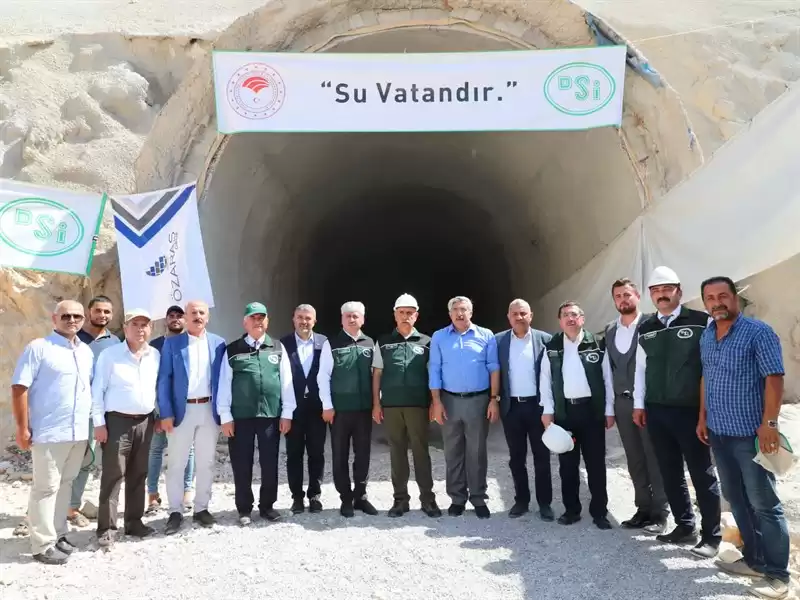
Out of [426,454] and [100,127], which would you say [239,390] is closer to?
[426,454]

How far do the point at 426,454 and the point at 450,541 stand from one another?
76cm

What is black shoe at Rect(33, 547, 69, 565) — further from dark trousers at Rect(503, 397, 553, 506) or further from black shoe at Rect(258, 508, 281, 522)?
dark trousers at Rect(503, 397, 553, 506)

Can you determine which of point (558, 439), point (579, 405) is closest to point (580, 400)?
point (579, 405)

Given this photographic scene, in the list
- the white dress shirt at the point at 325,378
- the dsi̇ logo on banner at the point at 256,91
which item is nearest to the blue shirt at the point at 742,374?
the white dress shirt at the point at 325,378

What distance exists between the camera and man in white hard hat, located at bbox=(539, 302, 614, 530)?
454cm

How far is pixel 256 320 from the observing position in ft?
15.4

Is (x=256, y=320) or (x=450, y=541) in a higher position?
(x=256, y=320)

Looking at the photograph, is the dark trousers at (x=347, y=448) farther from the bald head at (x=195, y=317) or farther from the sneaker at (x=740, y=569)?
the sneaker at (x=740, y=569)

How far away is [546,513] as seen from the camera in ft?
15.3

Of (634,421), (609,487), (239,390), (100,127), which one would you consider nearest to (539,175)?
(609,487)

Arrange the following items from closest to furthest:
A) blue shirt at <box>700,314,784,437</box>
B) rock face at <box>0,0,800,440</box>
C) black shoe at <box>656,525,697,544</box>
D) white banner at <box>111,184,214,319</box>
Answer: blue shirt at <box>700,314,784,437</box> < black shoe at <box>656,525,697,544</box> < white banner at <box>111,184,214,319</box> < rock face at <box>0,0,800,440</box>

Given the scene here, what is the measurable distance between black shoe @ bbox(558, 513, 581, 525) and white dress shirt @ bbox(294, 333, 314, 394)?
6.83 feet

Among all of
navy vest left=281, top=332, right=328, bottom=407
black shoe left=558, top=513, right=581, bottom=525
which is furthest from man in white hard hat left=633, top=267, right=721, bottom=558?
navy vest left=281, top=332, right=328, bottom=407

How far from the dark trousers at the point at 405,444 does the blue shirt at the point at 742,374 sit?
6.57ft
